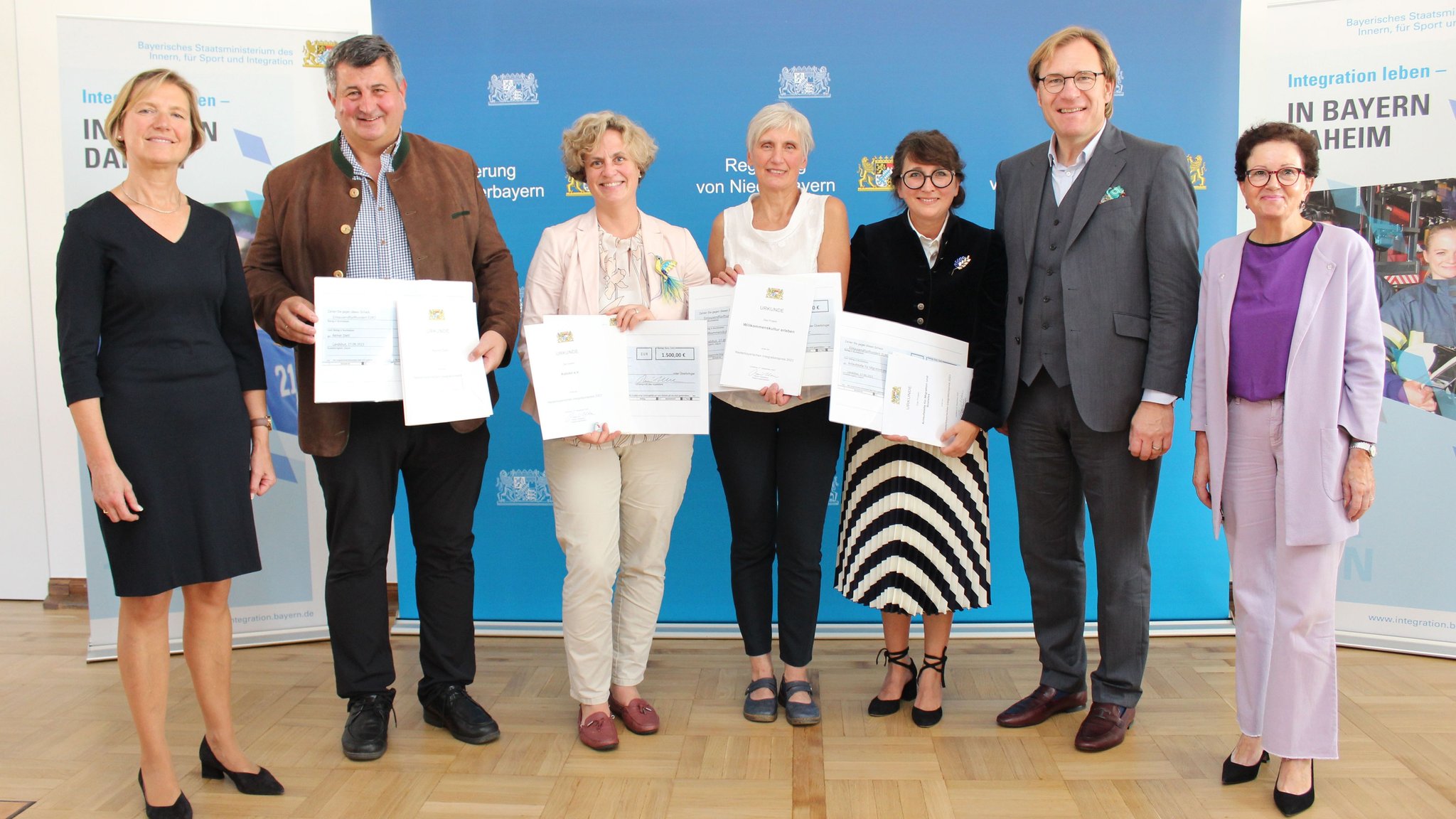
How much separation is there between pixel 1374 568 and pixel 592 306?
3.03m

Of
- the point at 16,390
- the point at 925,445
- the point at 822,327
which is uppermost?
the point at 822,327

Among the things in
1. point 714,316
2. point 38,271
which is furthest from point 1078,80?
point 38,271

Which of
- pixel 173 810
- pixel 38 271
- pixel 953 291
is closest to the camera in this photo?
pixel 173 810

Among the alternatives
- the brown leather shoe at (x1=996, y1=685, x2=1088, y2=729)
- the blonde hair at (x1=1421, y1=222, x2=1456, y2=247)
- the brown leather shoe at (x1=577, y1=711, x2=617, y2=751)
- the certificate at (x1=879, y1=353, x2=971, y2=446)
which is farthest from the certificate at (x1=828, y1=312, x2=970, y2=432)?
the blonde hair at (x1=1421, y1=222, x2=1456, y2=247)

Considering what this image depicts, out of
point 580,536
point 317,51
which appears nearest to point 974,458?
point 580,536

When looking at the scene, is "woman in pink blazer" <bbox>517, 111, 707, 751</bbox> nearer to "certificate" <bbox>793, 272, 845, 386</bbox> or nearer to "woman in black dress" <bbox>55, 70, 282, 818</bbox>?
"certificate" <bbox>793, 272, 845, 386</bbox>

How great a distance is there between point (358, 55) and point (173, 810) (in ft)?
6.31

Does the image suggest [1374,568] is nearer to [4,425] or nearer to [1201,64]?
[1201,64]

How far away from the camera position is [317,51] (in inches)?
139

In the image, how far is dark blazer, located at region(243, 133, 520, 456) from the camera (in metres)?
2.44

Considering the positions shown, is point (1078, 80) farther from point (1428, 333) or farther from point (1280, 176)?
point (1428, 333)

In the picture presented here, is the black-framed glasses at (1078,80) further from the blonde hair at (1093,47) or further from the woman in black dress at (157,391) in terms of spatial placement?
the woman in black dress at (157,391)

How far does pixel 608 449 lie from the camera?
102 inches

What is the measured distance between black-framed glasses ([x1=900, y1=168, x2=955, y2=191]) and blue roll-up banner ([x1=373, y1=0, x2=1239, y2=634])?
1044mm
